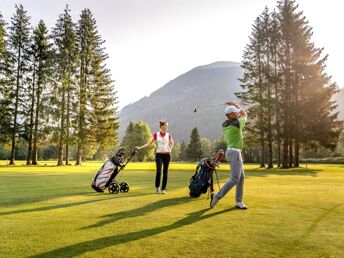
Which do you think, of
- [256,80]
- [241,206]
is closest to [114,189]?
[241,206]

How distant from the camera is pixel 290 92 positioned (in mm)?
41594

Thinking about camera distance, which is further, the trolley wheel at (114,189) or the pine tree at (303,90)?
the pine tree at (303,90)

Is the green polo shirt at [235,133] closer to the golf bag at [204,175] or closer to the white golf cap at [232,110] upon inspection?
the white golf cap at [232,110]

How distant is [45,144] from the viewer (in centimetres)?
4562

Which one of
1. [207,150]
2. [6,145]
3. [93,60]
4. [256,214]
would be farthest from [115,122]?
[207,150]

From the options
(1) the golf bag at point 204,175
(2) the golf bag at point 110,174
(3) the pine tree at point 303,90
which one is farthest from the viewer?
(3) the pine tree at point 303,90

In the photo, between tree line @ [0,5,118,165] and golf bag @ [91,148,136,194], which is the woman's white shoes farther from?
tree line @ [0,5,118,165]

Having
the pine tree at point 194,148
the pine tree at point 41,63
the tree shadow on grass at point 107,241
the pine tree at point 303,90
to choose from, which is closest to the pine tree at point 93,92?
the pine tree at point 41,63

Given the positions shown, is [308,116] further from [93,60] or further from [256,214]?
[256,214]

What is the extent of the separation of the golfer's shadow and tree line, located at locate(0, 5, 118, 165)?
35723mm

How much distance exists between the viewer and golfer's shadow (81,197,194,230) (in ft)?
21.1

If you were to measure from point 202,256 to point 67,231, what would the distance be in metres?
2.42

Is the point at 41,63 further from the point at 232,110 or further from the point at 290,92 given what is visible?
the point at 232,110

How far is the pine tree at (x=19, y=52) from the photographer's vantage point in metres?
44.2
